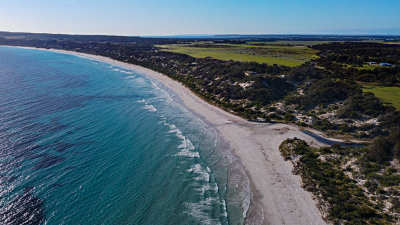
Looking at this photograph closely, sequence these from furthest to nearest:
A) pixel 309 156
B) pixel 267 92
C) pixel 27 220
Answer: pixel 267 92
pixel 309 156
pixel 27 220

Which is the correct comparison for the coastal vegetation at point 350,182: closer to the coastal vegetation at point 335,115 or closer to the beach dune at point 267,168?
the coastal vegetation at point 335,115

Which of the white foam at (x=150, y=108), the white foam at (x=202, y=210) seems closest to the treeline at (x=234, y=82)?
the white foam at (x=150, y=108)

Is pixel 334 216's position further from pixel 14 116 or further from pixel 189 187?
pixel 14 116

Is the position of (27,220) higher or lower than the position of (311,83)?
lower

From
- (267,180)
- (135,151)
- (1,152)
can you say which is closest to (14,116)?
(1,152)

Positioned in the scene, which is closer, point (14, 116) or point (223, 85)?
point (14, 116)

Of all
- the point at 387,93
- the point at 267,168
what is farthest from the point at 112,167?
the point at 387,93

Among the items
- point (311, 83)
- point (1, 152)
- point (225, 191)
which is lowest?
point (225, 191)

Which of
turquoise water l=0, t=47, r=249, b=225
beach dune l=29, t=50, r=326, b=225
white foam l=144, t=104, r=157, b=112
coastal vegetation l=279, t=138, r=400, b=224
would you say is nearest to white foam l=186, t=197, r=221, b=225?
turquoise water l=0, t=47, r=249, b=225
